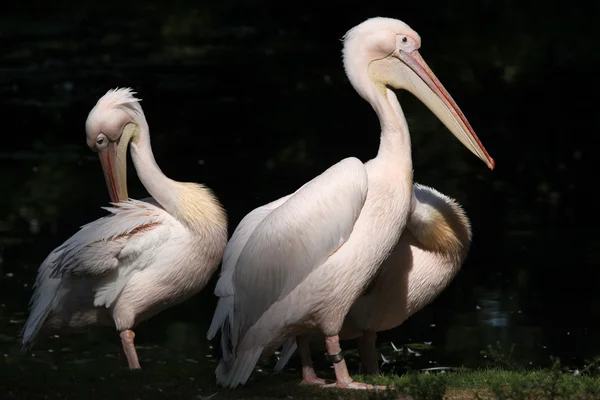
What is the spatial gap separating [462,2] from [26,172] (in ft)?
35.0

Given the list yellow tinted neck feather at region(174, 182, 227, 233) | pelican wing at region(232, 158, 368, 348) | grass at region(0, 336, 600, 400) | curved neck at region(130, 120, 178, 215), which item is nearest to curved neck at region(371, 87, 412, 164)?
pelican wing at region(232, 158, 368, 348)

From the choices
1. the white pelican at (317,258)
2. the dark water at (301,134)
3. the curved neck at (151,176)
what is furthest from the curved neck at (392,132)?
the dark water at (301,134)

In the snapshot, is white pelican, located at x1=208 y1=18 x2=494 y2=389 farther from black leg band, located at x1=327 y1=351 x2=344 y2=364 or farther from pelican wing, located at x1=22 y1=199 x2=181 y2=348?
pelican wing, located at x1=22 y1=199 x2=181 y2=348

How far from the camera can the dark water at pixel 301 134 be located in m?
8.30

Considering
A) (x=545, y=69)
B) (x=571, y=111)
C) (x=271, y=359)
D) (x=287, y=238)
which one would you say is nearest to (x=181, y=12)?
(x=545, y=69)

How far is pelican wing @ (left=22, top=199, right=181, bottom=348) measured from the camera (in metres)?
6.41

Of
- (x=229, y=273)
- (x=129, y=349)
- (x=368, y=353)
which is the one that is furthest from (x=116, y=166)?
(x=368, y=353)

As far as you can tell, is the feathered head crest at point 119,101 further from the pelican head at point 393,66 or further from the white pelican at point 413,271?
the white pelican at point 413,271

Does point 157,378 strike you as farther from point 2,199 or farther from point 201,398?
point 2,199

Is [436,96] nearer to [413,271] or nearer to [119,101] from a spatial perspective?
[413,271]

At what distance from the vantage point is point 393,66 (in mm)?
5992

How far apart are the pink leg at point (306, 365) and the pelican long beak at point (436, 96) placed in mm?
1185

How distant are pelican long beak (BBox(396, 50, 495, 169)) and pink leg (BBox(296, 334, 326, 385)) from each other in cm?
119

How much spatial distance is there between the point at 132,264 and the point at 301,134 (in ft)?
22.1
